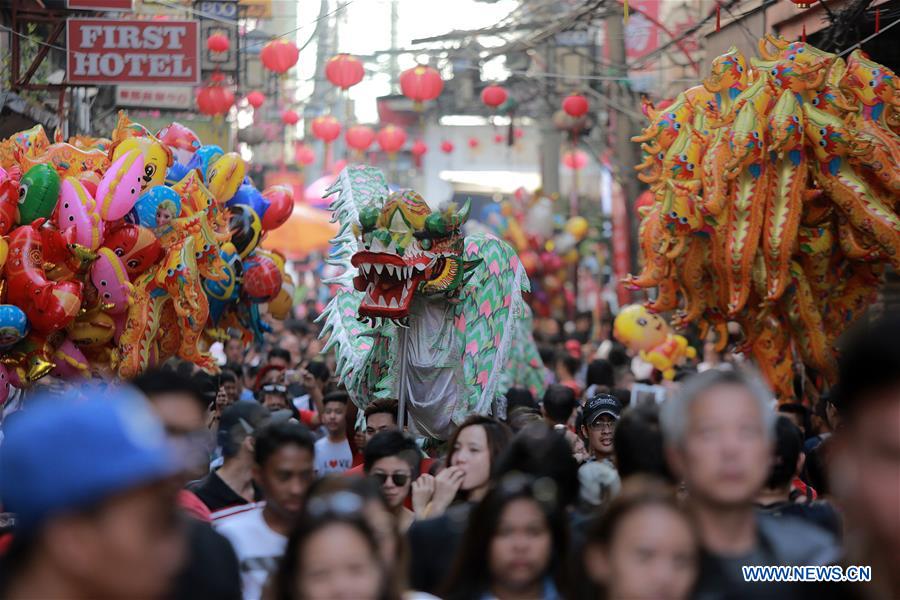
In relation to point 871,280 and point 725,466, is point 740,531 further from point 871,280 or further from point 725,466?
point 871,280

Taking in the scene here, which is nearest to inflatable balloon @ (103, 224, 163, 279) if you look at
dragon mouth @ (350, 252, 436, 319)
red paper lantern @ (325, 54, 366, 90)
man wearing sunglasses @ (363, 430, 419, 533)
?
dragon mouth @ (350, 252, 436, 319)

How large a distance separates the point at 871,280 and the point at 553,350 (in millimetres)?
5929

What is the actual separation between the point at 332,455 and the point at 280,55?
10365 mm

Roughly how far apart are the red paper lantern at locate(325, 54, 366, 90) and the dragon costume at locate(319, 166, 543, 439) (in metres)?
8.91

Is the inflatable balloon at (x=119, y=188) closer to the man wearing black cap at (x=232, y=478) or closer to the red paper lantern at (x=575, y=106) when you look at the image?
the man wearing black cap at (x=232, y=478)

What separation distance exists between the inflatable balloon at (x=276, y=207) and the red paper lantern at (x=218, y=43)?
4936 mm

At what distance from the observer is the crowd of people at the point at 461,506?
101 inches

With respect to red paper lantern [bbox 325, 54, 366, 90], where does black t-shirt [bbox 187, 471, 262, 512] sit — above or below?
below

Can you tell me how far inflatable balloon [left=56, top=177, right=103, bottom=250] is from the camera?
11.1m

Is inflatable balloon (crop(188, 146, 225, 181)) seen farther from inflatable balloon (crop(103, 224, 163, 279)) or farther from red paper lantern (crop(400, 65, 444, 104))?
red paper lantern (crop(400, 65, 444, 104))

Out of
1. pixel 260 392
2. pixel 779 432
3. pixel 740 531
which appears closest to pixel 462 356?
pixel 260 392

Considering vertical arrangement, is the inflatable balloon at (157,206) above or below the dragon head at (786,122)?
below

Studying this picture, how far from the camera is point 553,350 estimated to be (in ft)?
55.4

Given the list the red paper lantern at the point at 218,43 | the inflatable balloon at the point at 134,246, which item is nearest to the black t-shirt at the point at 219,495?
the inflatable balloon at the point at 134,246
